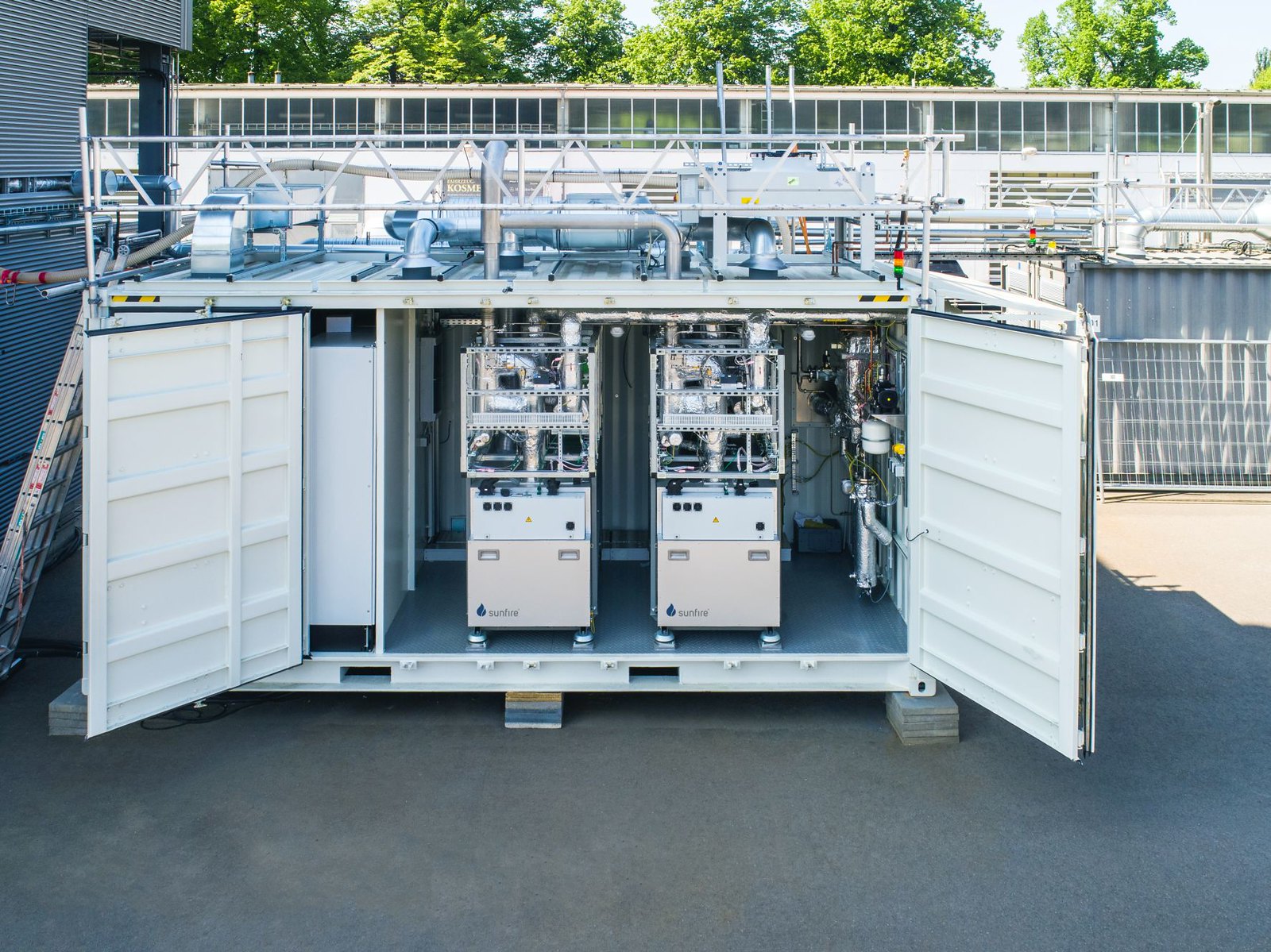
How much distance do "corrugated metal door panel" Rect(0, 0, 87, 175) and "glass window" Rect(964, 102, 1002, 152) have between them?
33.0 metres

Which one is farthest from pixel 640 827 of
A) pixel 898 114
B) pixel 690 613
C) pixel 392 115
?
pixel 898 114

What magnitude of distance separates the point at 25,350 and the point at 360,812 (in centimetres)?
745

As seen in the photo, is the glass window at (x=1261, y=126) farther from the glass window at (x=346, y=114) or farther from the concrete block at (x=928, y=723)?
the concrete block at (x=928, y=723)

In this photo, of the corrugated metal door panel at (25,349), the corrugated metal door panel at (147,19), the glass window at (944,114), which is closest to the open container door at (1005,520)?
the corrugated metal door panel at (25,349)

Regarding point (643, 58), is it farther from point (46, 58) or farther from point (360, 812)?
point (360, 812)

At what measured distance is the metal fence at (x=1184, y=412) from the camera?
1666 cm

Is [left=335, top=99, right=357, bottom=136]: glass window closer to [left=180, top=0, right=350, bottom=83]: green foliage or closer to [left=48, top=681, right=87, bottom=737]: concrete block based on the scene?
[left=180, top=0, right=350, bottom=83]: green foliage

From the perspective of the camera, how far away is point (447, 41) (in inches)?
1927

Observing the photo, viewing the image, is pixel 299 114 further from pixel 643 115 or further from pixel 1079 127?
pixel 1079 127

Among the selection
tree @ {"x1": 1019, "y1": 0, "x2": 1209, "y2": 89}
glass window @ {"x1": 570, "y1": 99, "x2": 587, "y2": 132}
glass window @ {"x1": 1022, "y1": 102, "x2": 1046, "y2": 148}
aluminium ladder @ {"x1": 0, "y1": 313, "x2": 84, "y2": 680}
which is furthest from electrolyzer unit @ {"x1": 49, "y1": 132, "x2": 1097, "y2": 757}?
tree @ {"x1": 1019, "y1": 0, "x2": 1209, "y2": 89}

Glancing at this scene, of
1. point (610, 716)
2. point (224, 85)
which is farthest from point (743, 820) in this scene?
point (224, 85)

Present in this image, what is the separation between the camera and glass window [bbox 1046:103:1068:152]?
41469mm

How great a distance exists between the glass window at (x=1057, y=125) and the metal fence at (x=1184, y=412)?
88.9 ft

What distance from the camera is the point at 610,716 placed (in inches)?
346
